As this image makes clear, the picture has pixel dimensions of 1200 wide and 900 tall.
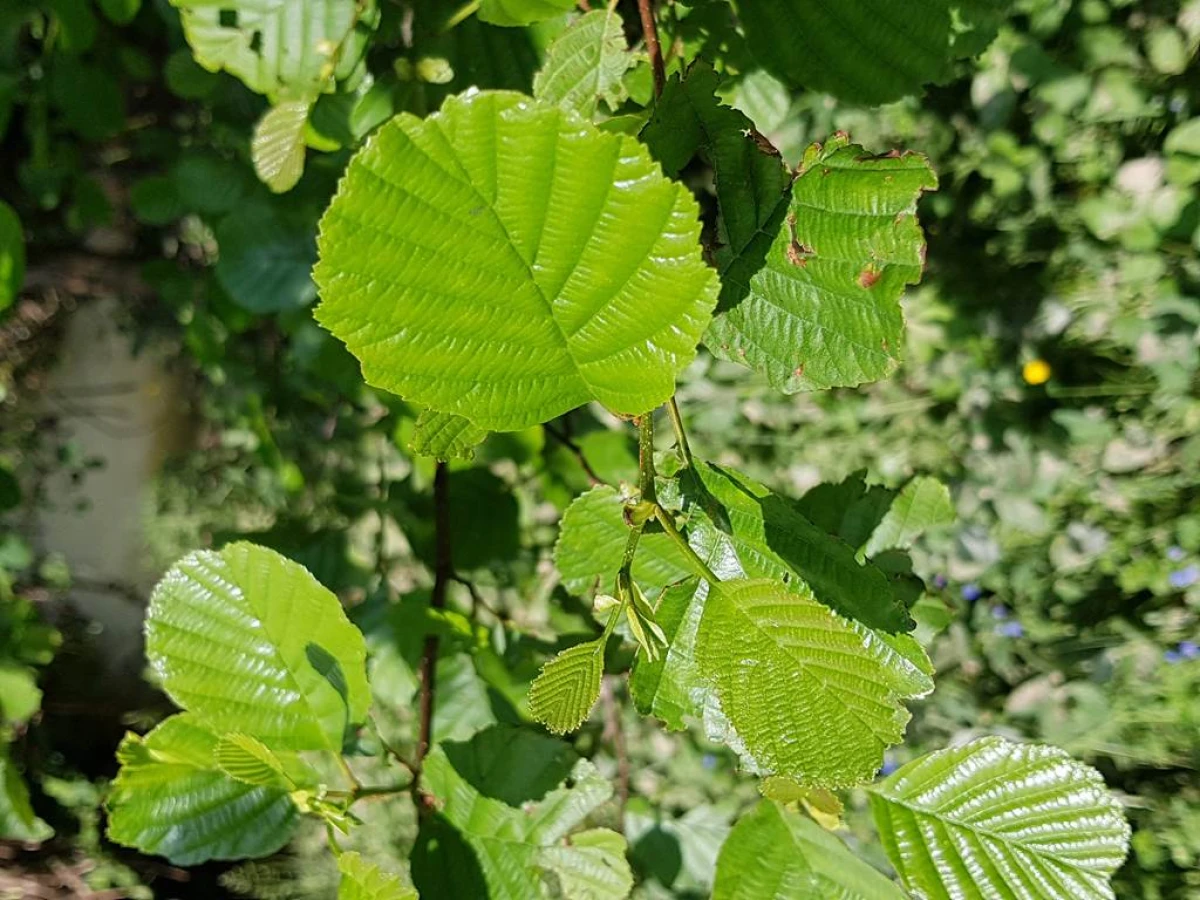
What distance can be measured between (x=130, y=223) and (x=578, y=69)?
8.87 feet

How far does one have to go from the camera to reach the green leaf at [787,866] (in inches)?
27.8

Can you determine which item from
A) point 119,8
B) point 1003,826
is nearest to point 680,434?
point 1003,826

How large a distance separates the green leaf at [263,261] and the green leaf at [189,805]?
2.54 ft

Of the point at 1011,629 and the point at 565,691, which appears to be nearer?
the point at 565,691

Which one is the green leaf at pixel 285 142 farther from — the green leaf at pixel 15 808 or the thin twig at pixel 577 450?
the green leaf at pixel 15 808

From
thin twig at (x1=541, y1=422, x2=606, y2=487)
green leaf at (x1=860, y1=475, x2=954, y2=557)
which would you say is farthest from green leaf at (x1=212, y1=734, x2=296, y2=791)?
green leaf at (x1=860, y1=475, x2=954, y2=557)

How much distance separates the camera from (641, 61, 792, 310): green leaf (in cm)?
56

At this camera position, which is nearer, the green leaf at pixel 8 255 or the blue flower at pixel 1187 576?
the green leaf at pixel 8 255

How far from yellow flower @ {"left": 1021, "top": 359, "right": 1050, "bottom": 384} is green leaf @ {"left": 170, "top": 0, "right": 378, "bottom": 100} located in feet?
4.86

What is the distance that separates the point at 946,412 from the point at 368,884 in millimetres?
1742

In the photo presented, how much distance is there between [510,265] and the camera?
49 cm

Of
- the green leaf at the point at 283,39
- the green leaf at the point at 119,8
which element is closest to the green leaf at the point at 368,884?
the green leaf at the point at 283,39

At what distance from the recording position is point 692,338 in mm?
500

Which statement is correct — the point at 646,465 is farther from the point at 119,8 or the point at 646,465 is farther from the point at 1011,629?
the point at 1011,629
